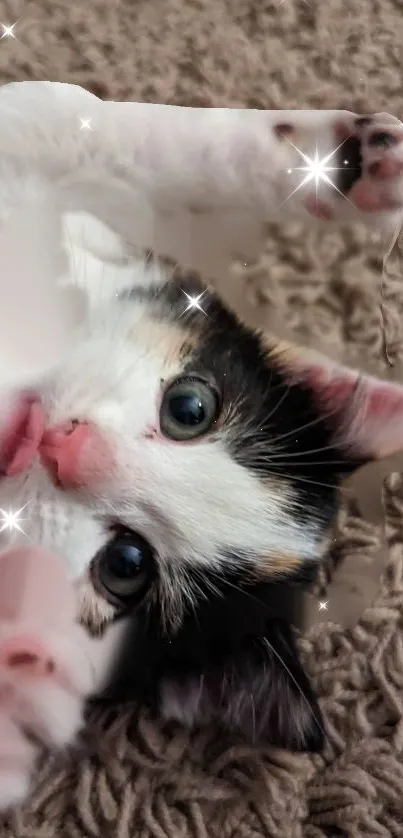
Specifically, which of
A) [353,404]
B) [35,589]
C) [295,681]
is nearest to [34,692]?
[35,589]

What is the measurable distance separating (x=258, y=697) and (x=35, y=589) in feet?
0.54

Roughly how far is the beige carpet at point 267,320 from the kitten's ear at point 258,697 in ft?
0.07

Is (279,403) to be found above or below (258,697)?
above

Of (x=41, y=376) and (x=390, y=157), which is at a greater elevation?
(x=390, y=157)

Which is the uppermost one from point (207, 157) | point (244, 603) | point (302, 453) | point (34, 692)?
point (207, 157)

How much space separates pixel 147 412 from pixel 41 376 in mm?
73

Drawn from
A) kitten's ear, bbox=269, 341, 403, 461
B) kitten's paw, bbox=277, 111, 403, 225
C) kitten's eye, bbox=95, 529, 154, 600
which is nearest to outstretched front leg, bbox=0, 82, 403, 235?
Result: kitten's paw, bbox=277, 111, 403, 225

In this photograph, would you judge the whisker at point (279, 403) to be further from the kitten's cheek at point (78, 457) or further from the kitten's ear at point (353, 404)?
the kitten's cheek at point (78, 457)

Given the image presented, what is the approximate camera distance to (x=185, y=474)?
542mm

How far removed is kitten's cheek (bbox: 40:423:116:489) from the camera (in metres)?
0.51

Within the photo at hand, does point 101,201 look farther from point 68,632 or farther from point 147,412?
point 68,632

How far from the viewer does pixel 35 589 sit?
534 mm

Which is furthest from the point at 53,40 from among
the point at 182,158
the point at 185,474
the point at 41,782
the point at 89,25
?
the point at 41,782

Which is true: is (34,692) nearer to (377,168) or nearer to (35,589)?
(35,589)
